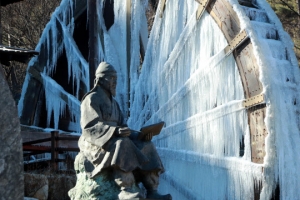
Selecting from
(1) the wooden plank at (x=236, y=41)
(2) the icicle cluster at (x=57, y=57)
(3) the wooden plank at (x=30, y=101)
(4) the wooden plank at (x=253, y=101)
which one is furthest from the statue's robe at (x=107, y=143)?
(3) the wooden plank at (x=30, y=101)

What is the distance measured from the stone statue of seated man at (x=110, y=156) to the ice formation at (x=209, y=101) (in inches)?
62.7

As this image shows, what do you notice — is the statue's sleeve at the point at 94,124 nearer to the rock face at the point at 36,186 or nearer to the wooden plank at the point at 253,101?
the wooden plank at the point at 253,101

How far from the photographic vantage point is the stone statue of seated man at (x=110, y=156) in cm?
574

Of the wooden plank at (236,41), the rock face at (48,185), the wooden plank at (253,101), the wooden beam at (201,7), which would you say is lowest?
the rock face at (48,185)

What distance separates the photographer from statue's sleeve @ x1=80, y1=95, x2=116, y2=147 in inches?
229

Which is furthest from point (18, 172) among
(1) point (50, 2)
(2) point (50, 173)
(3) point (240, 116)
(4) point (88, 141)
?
(1) point (50, 2)

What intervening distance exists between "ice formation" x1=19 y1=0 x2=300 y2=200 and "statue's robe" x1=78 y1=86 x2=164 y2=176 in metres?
1.66

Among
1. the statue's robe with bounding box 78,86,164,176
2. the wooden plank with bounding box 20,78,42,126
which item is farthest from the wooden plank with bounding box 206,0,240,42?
the wooden plank with bounding box 20,78,42,126

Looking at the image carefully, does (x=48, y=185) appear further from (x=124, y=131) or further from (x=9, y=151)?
(x=9, y=151)

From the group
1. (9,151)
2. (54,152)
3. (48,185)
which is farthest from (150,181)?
(54,152)

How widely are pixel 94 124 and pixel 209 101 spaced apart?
9.07 ft

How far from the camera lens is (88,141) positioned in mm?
5957

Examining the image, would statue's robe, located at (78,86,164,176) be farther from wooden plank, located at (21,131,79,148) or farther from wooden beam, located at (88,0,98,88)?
wooden beam, located at (88,0,98,88)

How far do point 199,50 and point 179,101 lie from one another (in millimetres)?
894
